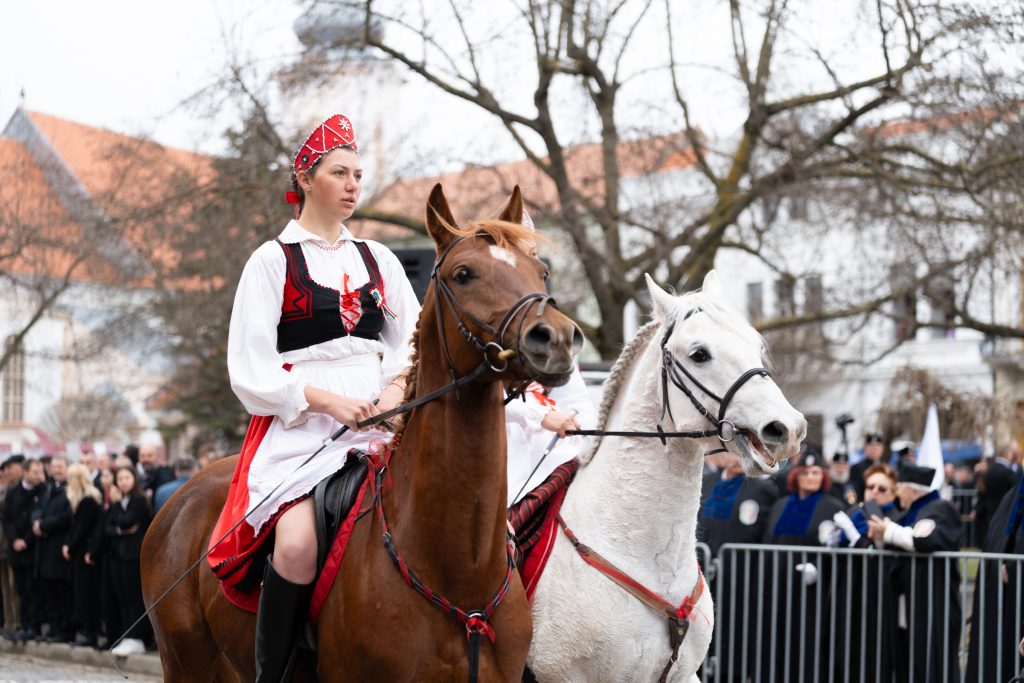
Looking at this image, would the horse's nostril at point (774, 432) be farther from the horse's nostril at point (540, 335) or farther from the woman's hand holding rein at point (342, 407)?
the horse's nostril at point (540, 335)

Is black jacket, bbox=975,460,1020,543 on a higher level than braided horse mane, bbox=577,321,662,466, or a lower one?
lower

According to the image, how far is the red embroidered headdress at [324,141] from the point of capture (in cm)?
475

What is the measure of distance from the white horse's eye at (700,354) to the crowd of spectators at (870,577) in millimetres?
3087

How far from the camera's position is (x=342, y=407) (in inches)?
170

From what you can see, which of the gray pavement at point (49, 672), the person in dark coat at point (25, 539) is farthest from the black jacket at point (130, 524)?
the person in dark coat at point (25, 539)

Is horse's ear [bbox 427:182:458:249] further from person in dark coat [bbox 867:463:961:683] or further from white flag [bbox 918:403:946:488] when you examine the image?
white flag [bbox 918:403:946:488]

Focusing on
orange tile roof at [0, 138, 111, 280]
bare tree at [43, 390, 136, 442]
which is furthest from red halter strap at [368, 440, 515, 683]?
bare tree at [43, 390, 136, 442]

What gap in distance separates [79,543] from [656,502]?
1039cm

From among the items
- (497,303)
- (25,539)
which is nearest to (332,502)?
(497,303)

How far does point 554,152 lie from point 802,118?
3674mm

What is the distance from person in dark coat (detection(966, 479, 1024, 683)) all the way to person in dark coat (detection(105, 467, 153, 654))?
8.45 meters

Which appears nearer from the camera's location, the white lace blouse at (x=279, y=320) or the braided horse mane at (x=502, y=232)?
the braided horse mane at (x=502, y=232)

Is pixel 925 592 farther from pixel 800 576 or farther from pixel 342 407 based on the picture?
pixel 342 407

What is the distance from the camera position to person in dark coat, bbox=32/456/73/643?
14477 millimetres
